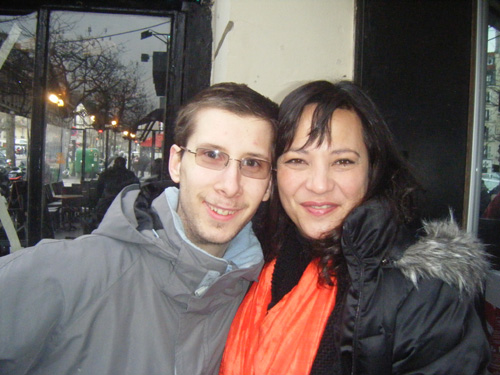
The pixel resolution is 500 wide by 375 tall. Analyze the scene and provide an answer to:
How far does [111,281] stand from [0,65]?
321 cm

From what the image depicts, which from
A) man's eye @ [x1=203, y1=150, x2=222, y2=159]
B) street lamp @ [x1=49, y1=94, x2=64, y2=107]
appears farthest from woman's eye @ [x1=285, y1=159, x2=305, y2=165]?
street lamp @ [x1=49, y1=94, x2=64, y2=107]

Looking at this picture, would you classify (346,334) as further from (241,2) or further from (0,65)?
(0,65)

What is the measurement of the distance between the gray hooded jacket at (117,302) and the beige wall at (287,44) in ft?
5.12

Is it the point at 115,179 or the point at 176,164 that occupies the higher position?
the point at 176,164

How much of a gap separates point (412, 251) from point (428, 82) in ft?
5.08

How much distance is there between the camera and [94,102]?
366 centimetres

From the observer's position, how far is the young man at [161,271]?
46.1 inches

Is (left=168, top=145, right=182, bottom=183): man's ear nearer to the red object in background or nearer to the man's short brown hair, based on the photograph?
the man's short brown hair

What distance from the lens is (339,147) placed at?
5.21 ft

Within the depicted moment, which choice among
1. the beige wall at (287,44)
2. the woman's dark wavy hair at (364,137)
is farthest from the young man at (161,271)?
the beige wall at (287,44)

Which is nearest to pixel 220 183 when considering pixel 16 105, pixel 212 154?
pixel 212 154

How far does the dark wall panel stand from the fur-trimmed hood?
1072 mm

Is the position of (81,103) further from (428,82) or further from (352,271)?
(352,271)

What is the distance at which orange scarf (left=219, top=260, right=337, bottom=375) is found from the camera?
4.39ft
